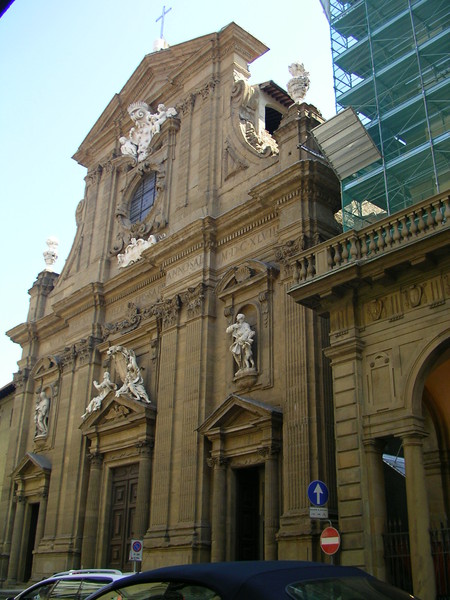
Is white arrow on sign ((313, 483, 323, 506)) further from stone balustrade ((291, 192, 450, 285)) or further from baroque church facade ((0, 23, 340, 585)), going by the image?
stone balustrade ((291, 192, 450, 285))

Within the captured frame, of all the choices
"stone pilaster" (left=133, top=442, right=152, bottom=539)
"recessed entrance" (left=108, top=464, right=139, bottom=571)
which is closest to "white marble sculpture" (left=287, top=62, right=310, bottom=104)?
"stone pilaster" (left=133, top=442, right=152, bottom=539)

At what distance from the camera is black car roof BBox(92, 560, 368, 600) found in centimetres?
358

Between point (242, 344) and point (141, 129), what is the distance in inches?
465

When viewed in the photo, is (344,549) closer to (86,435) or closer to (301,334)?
(301,334)

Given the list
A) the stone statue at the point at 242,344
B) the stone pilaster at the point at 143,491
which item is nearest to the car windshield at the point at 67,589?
the stone statue at the point at 242,344

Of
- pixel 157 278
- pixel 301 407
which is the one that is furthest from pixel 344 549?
pixel 157 278

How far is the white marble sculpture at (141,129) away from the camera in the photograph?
80.2 feet

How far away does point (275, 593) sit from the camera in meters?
3.53

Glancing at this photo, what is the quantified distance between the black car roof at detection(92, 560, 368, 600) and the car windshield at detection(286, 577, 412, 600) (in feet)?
0.17

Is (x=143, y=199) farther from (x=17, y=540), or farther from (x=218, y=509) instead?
(x=17, y=540)

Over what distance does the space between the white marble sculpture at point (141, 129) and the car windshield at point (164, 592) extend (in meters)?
21.4

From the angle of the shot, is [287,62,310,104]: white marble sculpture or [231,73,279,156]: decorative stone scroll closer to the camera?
[287,62,310,104]: white marble sculpture

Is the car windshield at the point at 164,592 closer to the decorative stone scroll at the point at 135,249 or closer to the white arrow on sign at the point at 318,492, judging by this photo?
the white arrow on sign at the point at 318,492

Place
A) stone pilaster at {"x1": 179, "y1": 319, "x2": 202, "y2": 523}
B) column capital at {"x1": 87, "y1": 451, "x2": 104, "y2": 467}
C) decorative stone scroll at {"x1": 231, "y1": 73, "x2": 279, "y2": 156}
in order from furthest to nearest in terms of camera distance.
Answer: column capital at {"x1": 87, "y1": 451, "x2": 104, "y2": 467}
decorative stone scroll at {"x1": 231, "y1": 73, "x2": 279, "y2": 156}
stone pilaster at {"x1": 179, "y1": 319, "x2": 202, "y2": 523}
